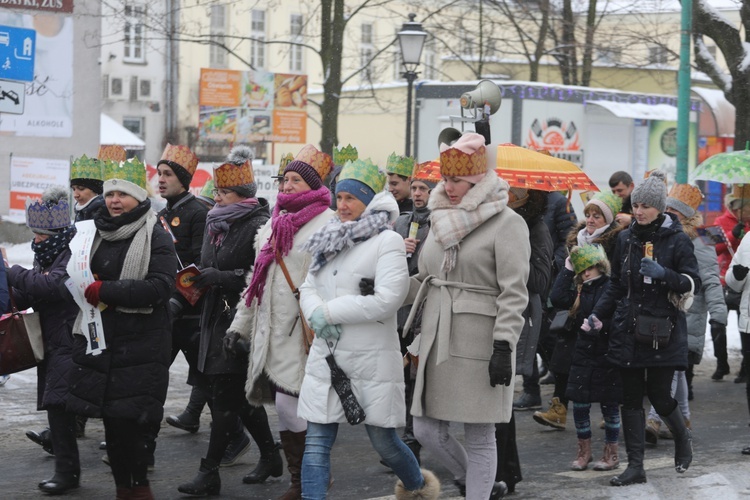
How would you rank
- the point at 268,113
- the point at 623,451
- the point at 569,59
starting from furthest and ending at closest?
1. the point at 268,113
2. the point at 569,59
3. the point at 623,451

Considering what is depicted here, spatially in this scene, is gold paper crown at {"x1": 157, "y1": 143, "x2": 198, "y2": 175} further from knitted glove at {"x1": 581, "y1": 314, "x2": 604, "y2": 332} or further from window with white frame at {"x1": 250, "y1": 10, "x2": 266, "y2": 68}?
window with white frame at {"x1": 250, "y1": 10, "x2": 266, "y2": 68}

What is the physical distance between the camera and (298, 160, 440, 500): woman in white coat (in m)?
5.39

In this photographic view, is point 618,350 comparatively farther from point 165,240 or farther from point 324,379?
point 165,240

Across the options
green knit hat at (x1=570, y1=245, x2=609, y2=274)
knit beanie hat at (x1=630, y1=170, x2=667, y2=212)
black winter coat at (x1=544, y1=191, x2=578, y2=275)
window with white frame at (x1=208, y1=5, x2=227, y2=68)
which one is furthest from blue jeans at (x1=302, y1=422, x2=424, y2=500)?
window with white frame at (x1=208, y1=5, x2=227, y2=68)

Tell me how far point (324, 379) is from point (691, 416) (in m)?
4.73

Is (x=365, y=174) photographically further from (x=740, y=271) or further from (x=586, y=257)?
(x=740, y=271)

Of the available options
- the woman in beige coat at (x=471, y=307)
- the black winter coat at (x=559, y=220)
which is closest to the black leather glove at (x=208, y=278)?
the woman in beige coat at (x=471, y=307)

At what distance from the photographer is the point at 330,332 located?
5430 millimetres

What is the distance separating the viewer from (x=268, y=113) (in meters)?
32.3

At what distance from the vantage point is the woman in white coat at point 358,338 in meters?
5.39

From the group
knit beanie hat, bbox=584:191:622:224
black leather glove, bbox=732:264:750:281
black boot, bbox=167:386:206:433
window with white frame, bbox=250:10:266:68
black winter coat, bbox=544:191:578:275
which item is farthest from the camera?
window with white frame, bbox=250:10:266:68

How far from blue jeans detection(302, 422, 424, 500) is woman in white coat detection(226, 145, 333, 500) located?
639mm

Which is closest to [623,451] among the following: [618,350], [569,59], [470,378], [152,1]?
[618,350]

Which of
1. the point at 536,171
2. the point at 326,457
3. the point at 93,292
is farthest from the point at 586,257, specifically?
the point at 93,292
